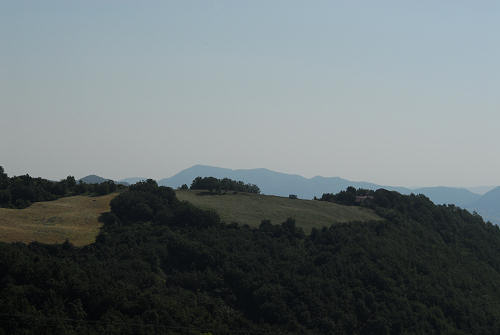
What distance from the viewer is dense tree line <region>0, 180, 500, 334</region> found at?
52.3 meters

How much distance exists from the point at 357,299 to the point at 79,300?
4289cm

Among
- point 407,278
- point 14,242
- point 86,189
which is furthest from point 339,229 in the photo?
point 14,242

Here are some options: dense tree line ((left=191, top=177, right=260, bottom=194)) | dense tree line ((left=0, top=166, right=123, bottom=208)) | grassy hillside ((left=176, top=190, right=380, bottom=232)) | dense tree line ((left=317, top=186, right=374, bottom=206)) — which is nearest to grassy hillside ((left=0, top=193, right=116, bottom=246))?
dense tree line ((left=0, top=166, right=123, bottom=208))

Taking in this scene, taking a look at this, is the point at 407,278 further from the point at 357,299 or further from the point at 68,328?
the point at 68,328

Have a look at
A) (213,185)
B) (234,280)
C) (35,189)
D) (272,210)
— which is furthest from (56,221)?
(213,185)

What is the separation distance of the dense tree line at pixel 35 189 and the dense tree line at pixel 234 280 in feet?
36.6

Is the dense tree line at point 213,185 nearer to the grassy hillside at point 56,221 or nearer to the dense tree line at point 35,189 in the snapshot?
the dense tree line at point 35,189

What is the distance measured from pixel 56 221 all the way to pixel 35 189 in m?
15.2

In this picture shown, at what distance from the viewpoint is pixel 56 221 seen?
79.2 metres

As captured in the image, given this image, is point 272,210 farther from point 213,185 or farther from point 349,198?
point 349,198

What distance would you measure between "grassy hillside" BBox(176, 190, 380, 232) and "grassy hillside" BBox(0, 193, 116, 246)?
740 inches

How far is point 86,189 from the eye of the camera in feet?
333

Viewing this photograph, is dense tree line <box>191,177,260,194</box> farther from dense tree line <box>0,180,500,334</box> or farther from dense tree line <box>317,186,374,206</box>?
dense tree line <box>317,186,374,206</box>

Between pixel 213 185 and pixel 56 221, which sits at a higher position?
pixel 213 185
